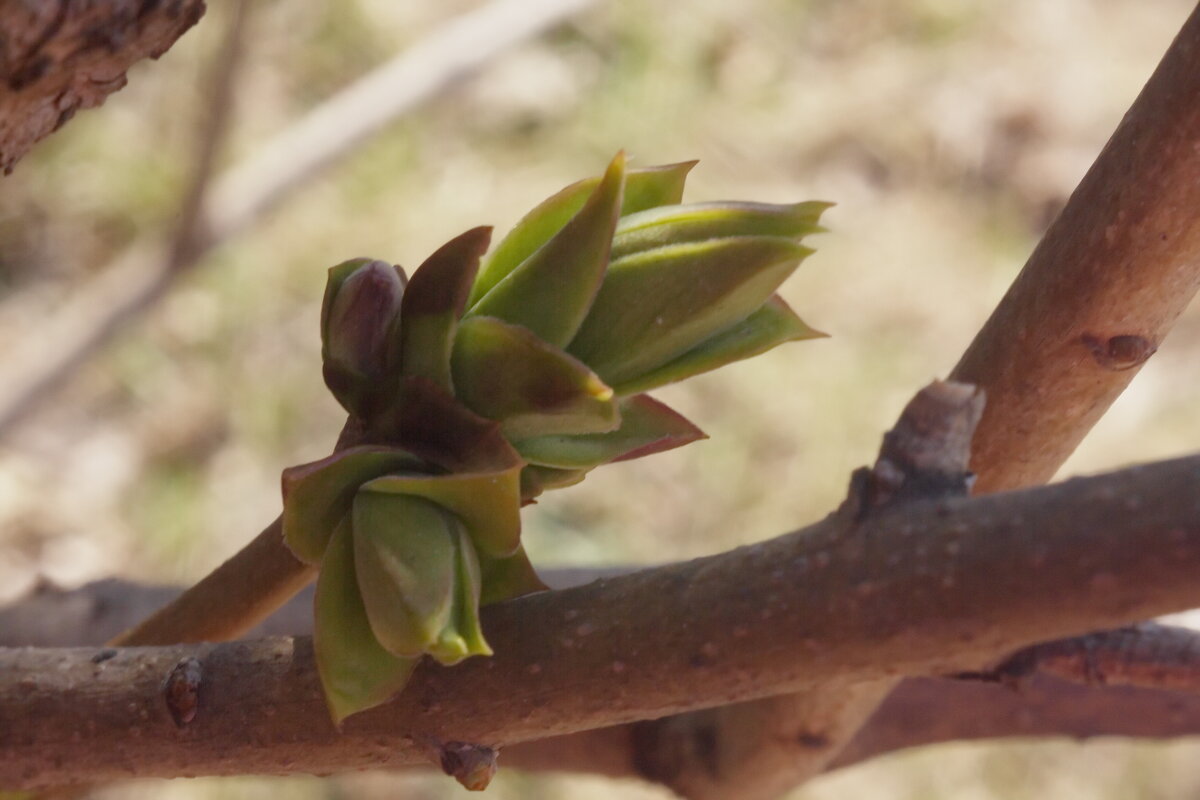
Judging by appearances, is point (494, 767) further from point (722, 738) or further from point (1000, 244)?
point (1000, 244)

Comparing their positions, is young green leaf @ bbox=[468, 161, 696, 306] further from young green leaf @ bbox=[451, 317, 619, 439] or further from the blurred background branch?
the blurred background branch

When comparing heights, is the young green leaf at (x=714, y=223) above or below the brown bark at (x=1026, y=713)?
above

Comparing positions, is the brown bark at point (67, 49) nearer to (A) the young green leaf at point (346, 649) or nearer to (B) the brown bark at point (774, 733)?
(A) the young green leaf at point (346, 649)

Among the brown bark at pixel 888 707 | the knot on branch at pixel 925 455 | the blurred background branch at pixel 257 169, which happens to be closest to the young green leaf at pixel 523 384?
the knot on branch at pixel 925 455

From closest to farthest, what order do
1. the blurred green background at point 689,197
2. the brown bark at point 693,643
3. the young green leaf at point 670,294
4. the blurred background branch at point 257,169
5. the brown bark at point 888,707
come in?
the brown bark at point 693,643 → the young green leaf at point 670,294 → the brown bark at point 888,707 → the blurred background branch at point 257,169 → the blurred green background at point 689,197

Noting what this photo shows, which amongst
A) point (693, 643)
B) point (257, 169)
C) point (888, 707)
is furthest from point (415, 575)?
point (257, 169)

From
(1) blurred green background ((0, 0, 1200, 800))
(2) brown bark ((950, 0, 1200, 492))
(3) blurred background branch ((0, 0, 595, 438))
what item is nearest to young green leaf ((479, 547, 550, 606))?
(2) brown bark ((950, 0, 1200, 492))
